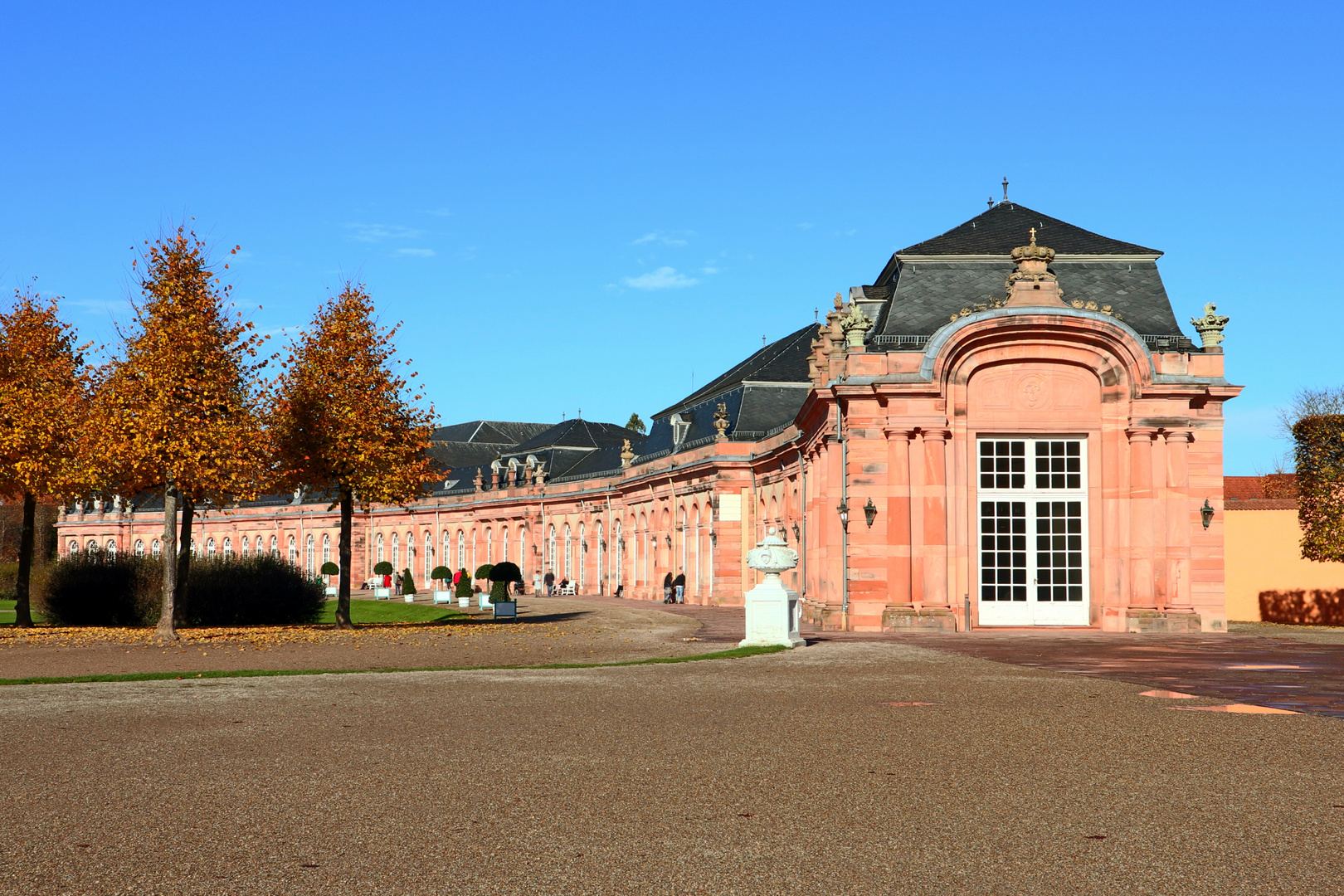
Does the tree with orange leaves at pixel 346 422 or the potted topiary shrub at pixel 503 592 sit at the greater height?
the tree with orange leaves at pixel 346 422

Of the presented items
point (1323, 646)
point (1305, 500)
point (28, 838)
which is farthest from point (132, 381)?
point (1305, 500)

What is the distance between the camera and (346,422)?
32750 mm

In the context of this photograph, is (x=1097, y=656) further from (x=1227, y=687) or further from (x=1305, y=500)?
(x=1305, y=500)

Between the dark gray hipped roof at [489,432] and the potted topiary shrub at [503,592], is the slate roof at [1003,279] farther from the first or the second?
the dark gray hipped roof at [489,432]

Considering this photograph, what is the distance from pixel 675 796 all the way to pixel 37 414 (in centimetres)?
2799

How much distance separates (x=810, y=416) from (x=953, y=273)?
6.67 m

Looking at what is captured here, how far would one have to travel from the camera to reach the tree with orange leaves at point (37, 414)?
102 ft

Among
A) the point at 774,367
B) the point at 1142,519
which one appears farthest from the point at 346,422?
the point at 774,367

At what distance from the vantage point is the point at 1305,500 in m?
39.2

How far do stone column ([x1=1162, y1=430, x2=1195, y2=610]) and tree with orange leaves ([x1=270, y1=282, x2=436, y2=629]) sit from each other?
18.8m

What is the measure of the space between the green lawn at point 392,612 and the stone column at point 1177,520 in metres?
21.7

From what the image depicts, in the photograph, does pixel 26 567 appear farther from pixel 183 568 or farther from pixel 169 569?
pixel 169 569

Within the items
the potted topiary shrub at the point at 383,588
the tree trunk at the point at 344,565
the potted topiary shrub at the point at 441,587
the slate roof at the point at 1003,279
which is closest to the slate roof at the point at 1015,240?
the slate roof at the point at 1003,279

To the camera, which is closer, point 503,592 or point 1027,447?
point 1027,447
